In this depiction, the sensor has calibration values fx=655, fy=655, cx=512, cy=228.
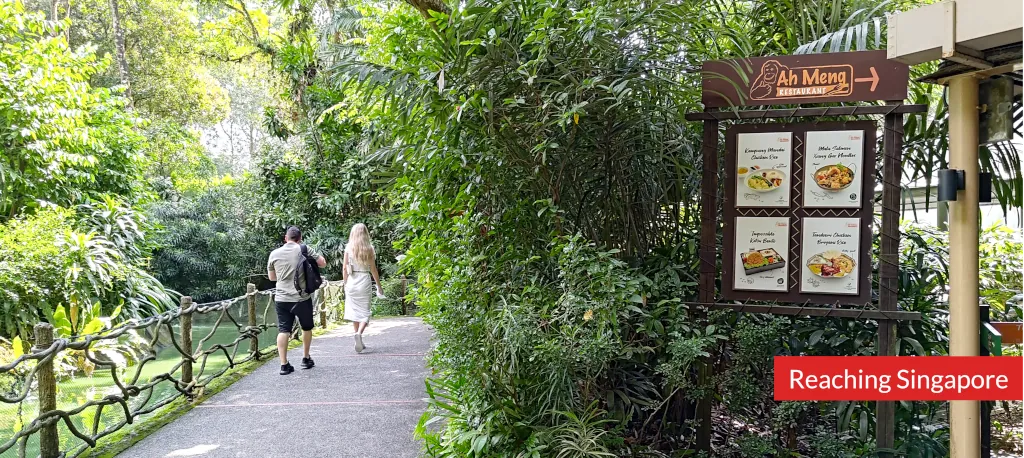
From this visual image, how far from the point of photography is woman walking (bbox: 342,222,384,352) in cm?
730

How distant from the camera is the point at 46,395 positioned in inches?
158

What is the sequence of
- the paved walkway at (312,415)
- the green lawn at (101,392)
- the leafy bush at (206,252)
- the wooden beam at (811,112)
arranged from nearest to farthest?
the wooden beam at (811,112), the paved walkway at (312,415), the green lawn at (101,392), the leafy bush at (206,252)

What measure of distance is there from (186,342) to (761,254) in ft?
15.9

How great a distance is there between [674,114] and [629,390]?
1.45m

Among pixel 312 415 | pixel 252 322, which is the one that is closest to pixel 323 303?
pixel 252 322

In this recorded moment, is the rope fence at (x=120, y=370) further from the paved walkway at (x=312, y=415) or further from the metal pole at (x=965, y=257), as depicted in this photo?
the metal pole at (x=965, y=257)

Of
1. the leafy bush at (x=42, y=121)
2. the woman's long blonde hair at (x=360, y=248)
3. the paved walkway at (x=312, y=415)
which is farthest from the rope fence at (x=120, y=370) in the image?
the leafy bush at (x=42, y=121)

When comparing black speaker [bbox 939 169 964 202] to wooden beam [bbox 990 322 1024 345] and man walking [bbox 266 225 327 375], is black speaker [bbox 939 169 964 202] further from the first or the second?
man walking [bbox 266 225 327 375]

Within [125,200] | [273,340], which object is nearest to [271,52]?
[125,200]

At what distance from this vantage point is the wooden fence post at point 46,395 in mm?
3959

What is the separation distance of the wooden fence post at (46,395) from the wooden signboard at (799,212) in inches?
158

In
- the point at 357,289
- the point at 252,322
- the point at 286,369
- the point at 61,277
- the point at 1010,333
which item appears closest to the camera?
the point at 1010,333

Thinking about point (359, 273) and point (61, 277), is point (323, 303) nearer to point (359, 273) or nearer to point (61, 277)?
point (359, 273)

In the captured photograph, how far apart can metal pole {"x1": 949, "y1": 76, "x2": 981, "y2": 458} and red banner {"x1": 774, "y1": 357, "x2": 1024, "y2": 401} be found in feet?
0.21
